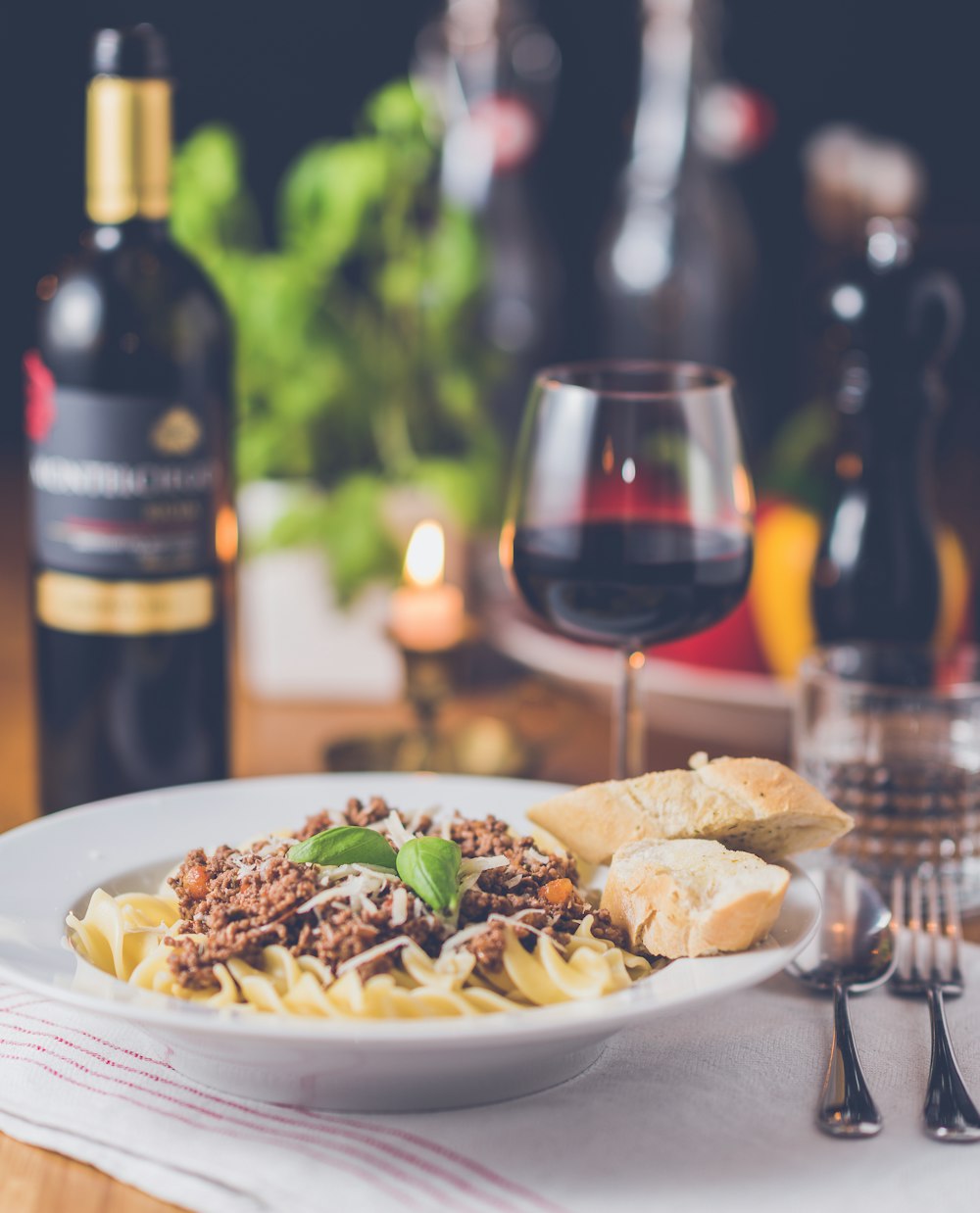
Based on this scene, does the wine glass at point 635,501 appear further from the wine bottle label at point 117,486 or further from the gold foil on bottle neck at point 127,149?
the gold foil on bottle neck at point 127,149

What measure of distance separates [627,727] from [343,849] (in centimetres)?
45

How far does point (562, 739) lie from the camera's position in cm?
200

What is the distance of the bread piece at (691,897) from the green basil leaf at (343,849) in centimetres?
16

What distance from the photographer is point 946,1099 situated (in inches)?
39.9

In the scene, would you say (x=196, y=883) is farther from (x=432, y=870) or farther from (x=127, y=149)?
(x=127, y=149)

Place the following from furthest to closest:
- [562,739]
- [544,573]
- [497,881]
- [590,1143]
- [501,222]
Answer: [501,222] → [562,739] → [544,573] → [497,881] → [590,1143]

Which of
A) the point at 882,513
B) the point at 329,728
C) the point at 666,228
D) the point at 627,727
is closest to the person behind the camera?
the point at 627,727

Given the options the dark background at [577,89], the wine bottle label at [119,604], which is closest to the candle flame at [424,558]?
the wine bottle label at [119,604]

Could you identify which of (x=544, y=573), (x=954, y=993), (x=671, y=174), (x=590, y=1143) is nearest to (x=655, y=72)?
(x=671, y=174)

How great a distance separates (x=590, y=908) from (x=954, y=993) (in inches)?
12.5

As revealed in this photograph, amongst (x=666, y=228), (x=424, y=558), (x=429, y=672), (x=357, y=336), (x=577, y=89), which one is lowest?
(x=429, y=672)

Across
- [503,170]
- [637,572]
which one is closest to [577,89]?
[503,170]

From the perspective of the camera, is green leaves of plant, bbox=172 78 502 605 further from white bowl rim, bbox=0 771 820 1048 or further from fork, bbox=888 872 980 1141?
white bowl rim, bbox=0 771 820 1048

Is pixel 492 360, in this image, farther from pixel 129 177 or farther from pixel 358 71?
pixel 358 71
